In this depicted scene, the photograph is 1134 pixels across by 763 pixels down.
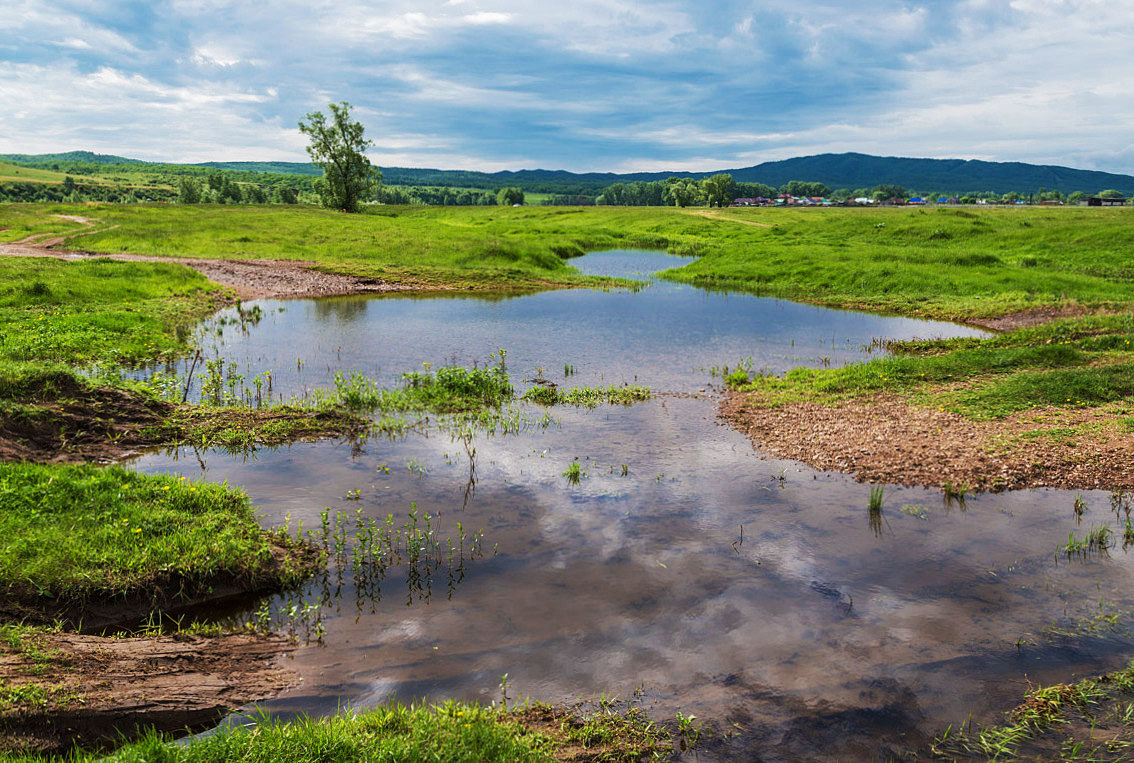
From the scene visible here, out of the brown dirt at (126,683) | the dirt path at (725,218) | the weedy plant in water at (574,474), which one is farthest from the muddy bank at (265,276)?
the dirt path at (725,218)

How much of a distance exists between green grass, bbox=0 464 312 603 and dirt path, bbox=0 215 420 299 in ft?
109

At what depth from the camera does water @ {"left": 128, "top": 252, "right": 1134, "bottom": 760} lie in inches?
341

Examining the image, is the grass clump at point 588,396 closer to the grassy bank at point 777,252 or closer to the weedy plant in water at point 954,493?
the weedy plant in water at point 954,493

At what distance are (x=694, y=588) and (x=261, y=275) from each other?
47.5 meters

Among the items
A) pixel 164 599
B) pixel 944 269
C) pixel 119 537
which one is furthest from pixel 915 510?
pixel 944 269

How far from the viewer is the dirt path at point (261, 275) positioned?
4538 centimetres

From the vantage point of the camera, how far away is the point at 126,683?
7.96 meters

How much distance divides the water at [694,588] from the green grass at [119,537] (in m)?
1.12

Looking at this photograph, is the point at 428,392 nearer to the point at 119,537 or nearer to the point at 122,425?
the point at 122,425

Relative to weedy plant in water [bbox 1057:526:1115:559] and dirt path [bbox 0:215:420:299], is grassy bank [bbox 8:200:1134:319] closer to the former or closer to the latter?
dirt path [bbox 0:215:420:299]

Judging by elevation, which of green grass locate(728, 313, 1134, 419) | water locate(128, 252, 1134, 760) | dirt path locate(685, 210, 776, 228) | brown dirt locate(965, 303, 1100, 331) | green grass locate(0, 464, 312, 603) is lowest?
water locate(128, 252, 1134, 760)

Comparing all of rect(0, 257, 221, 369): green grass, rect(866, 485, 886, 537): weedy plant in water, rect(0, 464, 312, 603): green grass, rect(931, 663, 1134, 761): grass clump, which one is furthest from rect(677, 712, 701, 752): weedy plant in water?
rect(0, 257, 221, 369): green grass

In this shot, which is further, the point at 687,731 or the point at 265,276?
the point at 265,276

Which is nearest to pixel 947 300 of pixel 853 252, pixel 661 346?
pixel 853 252
